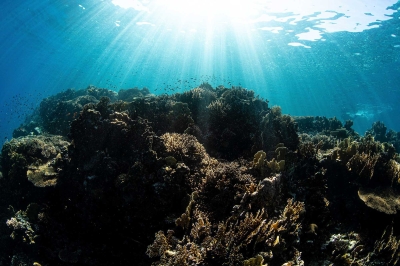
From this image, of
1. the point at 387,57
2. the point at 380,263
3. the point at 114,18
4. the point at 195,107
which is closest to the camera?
the point at 380,263

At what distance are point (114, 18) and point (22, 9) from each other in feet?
42.0

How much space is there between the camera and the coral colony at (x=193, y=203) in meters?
4.26

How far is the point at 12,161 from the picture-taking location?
349 inches

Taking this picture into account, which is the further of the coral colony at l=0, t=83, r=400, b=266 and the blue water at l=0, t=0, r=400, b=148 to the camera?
the blue water at l=0, t=0, r=400, b=148

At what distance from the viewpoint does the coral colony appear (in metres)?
4.26

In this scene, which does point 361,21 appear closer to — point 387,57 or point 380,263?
point 387,57

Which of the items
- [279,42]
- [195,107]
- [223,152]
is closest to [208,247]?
[223,152]

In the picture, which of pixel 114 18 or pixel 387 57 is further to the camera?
pixel 114 18

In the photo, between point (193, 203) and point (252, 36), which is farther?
A: point (252, 36)

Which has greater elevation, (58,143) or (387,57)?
(58,143)

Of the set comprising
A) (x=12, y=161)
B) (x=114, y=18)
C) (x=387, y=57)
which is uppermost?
(x=114, y=18)

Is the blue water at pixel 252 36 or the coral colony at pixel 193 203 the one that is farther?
the blue water at pixel 252 36

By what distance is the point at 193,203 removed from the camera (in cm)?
515

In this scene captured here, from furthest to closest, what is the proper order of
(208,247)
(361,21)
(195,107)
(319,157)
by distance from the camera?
1. (361,21)
2. (195,107)
3. (319,157)
4. (208,247)
